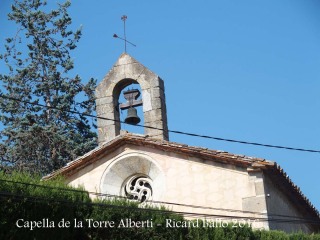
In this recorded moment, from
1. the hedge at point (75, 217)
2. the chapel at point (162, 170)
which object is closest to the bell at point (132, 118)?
the chapel at point (162, 170)

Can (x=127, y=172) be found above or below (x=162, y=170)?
above

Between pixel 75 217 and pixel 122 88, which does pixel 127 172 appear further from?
pixel 75 217

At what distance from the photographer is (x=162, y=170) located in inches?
831

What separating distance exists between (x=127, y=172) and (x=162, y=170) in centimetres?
100

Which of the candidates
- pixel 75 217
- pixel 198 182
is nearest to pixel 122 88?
pixel 198 182

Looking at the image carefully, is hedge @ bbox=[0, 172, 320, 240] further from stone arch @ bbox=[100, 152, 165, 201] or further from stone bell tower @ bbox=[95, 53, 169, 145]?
stone bell tower @ bbox=[95, 53, 169, 145]

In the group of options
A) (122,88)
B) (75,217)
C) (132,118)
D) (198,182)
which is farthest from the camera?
(122,88)

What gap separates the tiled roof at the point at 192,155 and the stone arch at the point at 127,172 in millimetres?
335

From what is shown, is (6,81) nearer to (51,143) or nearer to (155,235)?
(51,143)

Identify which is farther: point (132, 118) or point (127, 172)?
point (127, 172)

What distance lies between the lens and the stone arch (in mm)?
21239

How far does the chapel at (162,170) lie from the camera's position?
66.3 feet

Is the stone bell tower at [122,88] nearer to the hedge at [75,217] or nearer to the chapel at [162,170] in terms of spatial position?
the chapel at [162,170]

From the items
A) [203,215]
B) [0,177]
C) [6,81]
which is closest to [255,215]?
[203,215]
